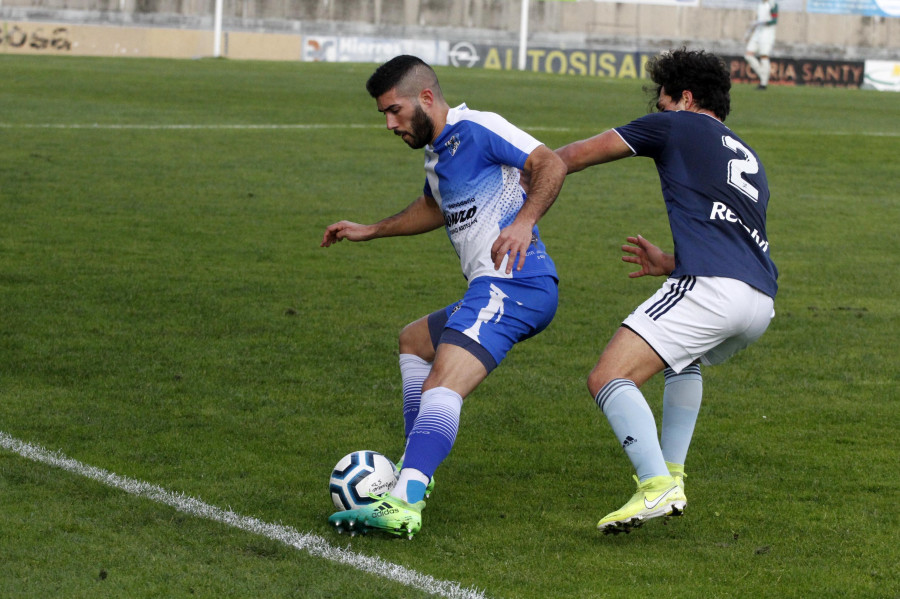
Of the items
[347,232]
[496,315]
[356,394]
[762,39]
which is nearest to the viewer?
[496,315]

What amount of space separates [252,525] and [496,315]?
1245 millimetres

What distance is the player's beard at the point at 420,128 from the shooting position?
498 centimetres

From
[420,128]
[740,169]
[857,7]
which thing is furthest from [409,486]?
[857,7]

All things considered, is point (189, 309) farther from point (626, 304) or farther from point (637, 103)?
point (637, 103)

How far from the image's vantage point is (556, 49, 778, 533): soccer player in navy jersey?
4652 mm

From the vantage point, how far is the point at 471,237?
16.5 ft

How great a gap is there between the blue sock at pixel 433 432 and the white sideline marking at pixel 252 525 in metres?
0.44

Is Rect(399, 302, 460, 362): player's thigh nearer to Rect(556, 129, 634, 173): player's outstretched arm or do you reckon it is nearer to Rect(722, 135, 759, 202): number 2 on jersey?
Rect(556, 129, 634, 173): player's outstretched arm

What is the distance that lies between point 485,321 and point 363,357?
115 inches

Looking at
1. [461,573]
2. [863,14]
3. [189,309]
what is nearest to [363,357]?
[189,309]

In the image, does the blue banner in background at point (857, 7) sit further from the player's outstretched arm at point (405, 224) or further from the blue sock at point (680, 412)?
the blue sock at point (680, 412)

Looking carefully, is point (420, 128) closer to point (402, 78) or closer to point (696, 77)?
point (402, 78)

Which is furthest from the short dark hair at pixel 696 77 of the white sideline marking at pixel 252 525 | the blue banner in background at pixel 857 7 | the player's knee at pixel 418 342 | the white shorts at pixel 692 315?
the blue banner in background at pixel 857 7

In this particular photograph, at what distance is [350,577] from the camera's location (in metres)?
4.19
